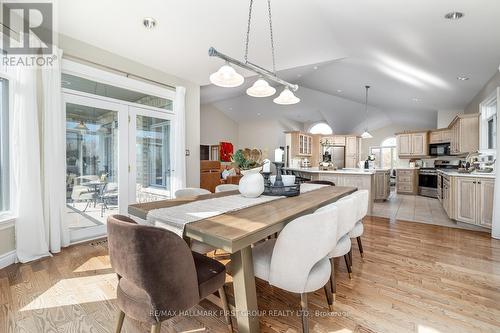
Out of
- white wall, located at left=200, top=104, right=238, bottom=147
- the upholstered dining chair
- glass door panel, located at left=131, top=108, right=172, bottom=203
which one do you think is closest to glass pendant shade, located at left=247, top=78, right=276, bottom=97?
the upholstered dining chair

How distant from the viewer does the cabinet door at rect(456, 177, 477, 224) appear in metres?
3.72

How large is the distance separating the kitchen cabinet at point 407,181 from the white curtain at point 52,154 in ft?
29.4

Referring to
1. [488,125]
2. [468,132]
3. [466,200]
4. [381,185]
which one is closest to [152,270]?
[466,200]

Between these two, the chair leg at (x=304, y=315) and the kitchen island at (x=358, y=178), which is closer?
the chair leg at (x=304, y=315)

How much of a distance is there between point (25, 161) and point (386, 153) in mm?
11703

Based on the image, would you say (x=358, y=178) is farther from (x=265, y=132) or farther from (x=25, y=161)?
(x=265, y=132)

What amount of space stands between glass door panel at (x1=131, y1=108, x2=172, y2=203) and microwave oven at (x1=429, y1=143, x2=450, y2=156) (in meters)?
7.50

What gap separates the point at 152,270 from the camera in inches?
40.9

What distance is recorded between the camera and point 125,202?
144 inches

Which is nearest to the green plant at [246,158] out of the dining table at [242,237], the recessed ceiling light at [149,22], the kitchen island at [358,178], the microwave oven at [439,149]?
the dining table at [242,237]

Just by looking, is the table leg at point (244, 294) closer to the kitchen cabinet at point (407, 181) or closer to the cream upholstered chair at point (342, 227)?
the cream upholstered chair at point (342, 227)

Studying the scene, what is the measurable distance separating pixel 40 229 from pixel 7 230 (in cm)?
27

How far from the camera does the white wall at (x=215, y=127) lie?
33.1 feet

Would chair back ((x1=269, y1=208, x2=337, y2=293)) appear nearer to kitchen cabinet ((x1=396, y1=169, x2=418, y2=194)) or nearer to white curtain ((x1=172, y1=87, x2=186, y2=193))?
white curtain ((x1=172, y1=87, x2=186, y2=193))
